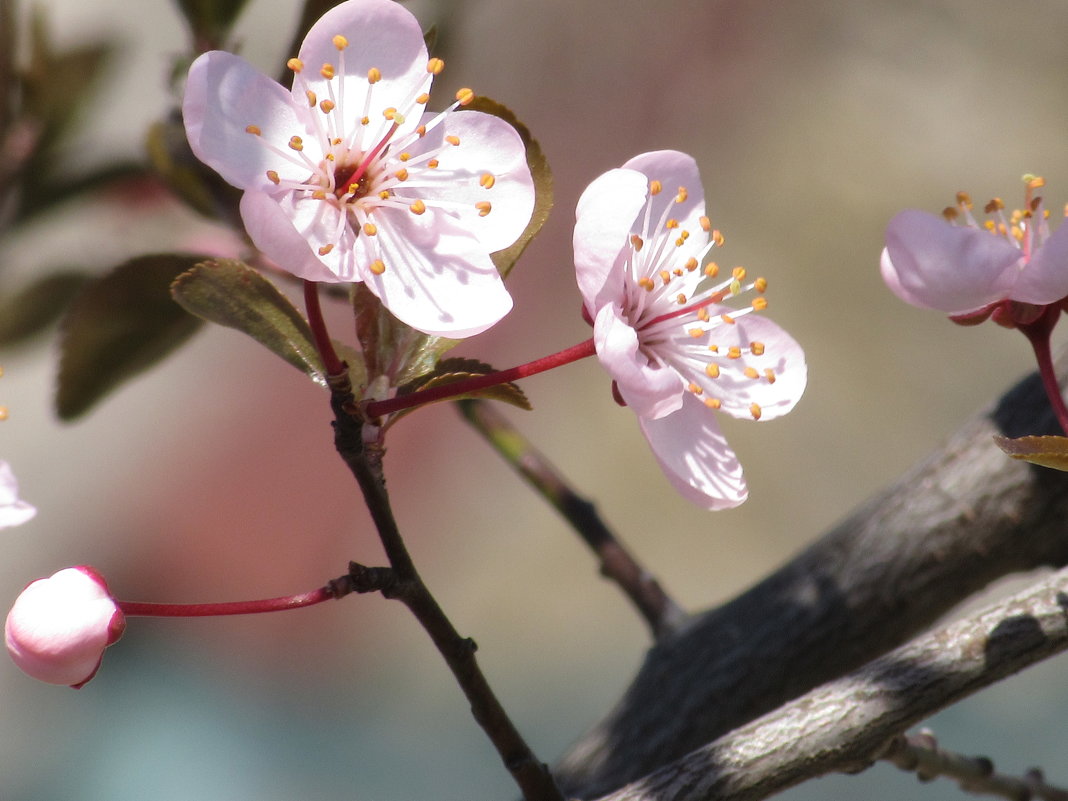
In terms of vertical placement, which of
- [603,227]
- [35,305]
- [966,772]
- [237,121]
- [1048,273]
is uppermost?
[35,305]

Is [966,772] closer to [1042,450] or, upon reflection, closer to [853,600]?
[853,600]

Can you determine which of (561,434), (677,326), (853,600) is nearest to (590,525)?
(853,600)

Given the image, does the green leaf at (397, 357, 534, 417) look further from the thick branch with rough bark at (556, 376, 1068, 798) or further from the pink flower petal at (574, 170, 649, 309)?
the thick branch with rough bark at (556, 376, 1068, 798)

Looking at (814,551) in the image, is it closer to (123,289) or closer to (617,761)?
(617,761)

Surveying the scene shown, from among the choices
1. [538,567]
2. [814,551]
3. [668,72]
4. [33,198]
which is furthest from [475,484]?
[814,551]

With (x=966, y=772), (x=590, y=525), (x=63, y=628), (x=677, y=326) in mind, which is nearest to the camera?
(x=63, y=628)

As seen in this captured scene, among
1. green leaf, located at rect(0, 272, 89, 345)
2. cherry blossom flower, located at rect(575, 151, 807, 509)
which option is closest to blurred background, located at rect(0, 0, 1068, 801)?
green leaf, located at rect(0, 272, 89, 345)
